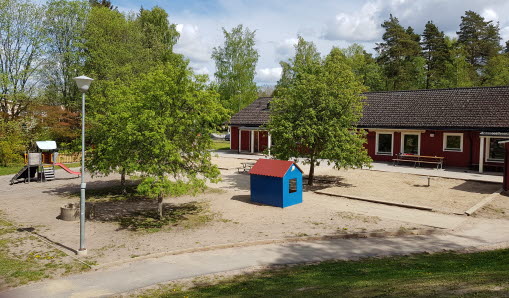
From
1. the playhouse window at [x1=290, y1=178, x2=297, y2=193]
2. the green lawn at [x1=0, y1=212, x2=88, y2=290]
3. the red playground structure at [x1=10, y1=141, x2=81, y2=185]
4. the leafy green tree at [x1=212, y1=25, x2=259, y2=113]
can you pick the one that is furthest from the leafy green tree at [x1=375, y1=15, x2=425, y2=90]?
the green lawn at [x1=0, y1=212, x2=88, y2=290]

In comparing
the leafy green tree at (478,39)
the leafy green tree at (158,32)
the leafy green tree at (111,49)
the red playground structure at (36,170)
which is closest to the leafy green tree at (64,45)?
the leafy green tree at (111,49)

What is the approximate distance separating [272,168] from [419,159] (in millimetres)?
15447

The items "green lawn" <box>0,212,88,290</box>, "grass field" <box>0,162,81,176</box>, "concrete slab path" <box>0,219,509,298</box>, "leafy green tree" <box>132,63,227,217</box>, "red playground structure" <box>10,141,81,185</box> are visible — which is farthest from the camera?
"grass field" <box>0,162,81,176</box>

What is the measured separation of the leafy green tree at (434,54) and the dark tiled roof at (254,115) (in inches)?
1064

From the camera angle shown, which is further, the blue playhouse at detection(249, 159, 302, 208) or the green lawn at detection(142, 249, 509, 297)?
the blue playhouse at detection(249, 159, 302, 208)

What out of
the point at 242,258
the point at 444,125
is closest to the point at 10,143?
the point at 242,258

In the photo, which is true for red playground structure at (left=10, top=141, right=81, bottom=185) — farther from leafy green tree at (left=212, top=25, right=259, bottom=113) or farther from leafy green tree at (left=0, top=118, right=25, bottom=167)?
leafy green tree at (left=212, top=25, right=259, bottom=113)

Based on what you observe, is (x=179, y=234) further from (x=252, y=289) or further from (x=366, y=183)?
(x=366, y=183)

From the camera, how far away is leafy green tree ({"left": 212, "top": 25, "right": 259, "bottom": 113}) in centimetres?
5075

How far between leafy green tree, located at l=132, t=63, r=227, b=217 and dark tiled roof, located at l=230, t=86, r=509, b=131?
13213 mm

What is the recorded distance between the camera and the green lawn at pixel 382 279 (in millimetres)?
6238

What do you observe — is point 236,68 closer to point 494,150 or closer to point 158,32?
point 158,32

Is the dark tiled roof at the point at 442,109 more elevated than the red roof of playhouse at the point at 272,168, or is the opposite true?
the dark tiled roof at the point at 442,109

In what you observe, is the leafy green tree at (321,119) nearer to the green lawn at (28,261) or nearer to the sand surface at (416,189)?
the sand surface at (416,189)
